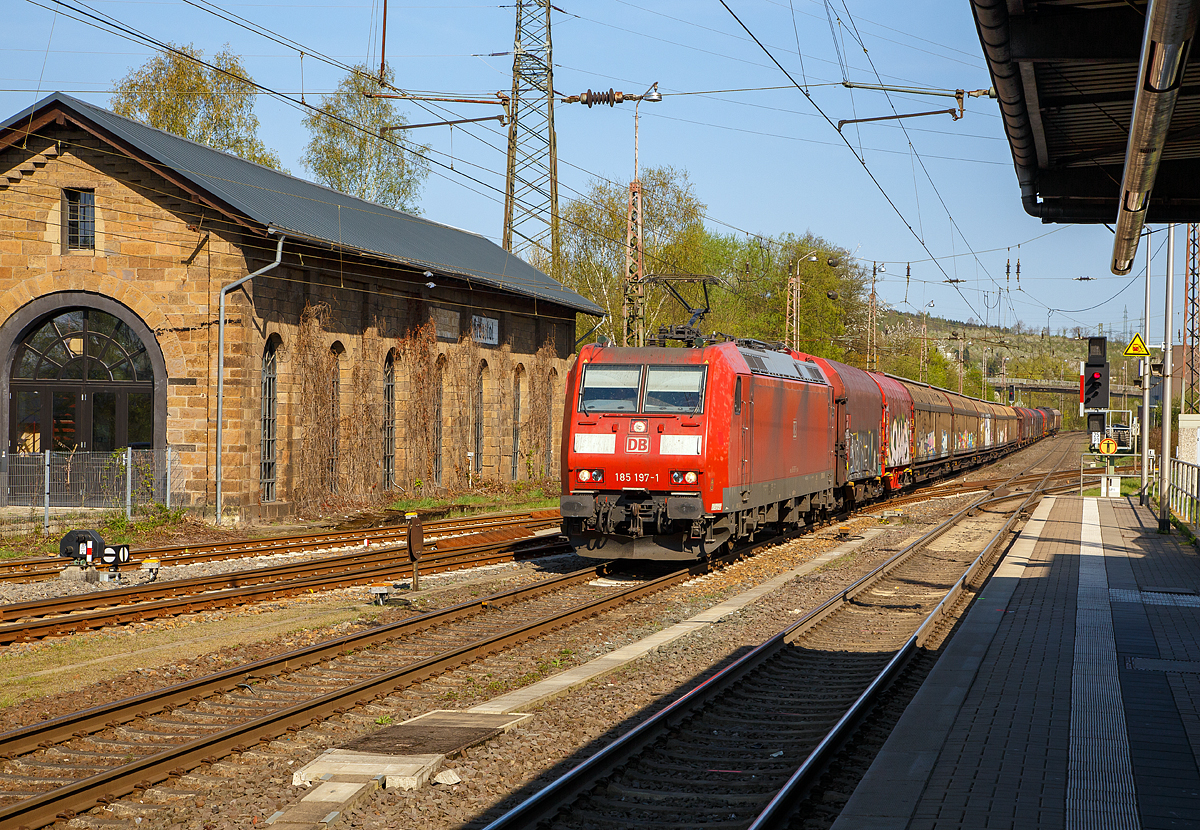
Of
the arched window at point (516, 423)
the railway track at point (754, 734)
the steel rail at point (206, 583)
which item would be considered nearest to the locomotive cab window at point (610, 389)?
the steel rail at point (206, 583)

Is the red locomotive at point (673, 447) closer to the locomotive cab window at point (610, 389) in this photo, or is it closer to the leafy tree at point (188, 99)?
the locomotive cab window at point (610, 389)

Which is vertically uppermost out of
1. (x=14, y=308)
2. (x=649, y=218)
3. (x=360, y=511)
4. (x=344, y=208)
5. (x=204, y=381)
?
(x=649, y=218)

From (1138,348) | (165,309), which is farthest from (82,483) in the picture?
(1138,348)

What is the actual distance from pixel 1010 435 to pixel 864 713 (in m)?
64.9

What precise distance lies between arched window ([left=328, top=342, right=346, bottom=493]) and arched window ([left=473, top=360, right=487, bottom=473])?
25.7ft

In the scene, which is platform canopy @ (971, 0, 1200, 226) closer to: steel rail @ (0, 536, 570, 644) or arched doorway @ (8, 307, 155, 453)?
steel rail @ (0, 536, 570, 644)

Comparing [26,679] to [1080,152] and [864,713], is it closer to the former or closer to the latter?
[864,713]

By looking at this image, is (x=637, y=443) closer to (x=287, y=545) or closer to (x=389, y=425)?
(x=287, y=545)

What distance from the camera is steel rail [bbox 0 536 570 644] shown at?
11.4 metres

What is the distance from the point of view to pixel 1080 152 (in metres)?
10.6

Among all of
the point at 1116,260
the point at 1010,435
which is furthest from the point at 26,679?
the point at 1010,435

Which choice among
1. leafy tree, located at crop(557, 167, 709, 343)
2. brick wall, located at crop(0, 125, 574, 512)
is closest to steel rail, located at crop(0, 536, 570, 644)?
brick wall, located at crop(0, 125, 574, 512)

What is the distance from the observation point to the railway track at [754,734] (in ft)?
20.1

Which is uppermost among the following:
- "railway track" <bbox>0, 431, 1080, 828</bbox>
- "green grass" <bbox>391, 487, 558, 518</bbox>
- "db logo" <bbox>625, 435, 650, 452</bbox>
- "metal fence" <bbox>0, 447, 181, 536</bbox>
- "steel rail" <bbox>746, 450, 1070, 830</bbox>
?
"db logo" <bbox>625, 435, 650, 452</bbox>
